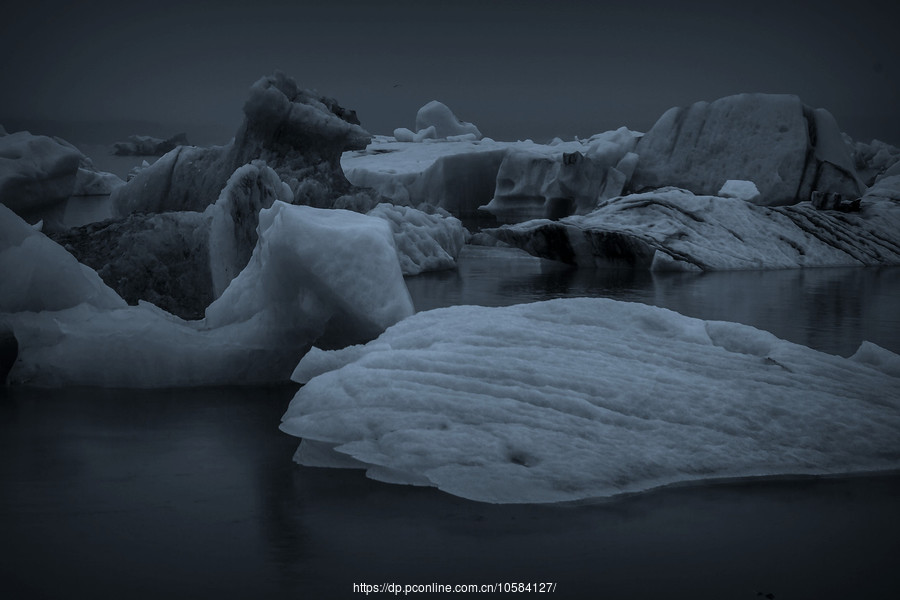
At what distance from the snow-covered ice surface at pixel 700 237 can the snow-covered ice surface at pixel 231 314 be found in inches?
280

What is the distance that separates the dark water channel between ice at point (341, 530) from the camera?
2539 mm

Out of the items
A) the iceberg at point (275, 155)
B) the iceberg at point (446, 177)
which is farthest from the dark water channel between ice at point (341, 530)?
the iceberg at point (446, 177)

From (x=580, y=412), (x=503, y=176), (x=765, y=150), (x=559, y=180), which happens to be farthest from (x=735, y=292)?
(x=503, y=176)

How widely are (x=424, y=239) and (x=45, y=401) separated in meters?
7.43

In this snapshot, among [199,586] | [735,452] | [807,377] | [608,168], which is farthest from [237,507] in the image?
[608,168]

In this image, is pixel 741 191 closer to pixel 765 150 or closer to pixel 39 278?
pixel 765 150

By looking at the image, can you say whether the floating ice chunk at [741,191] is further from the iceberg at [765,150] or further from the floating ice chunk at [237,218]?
the floating ice chunk at [237,218]

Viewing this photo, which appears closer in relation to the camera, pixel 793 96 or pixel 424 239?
pixel 424 239

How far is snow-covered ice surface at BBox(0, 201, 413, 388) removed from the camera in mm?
4945

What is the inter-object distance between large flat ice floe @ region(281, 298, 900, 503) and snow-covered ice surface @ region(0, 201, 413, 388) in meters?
0.82

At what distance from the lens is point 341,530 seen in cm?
289

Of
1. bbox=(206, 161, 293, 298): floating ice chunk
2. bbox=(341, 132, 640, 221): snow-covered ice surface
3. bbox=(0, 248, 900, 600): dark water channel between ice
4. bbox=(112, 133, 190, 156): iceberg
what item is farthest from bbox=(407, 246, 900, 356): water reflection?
bbox=(112, 133, 190, 156): iceberg

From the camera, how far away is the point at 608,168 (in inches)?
719

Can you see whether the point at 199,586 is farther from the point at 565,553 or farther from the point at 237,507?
the point at 565,553
